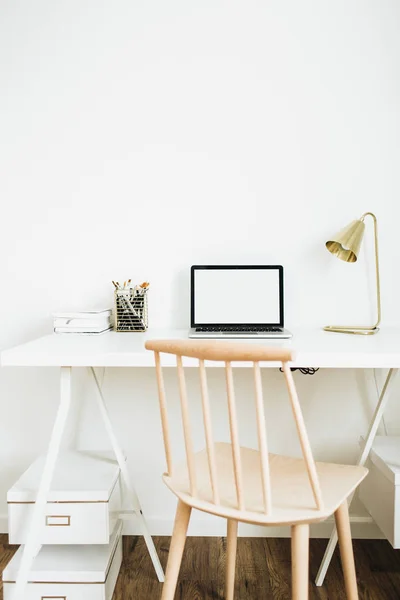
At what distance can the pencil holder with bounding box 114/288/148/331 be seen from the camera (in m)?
2.03

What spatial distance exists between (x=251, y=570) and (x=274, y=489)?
2.58 ft

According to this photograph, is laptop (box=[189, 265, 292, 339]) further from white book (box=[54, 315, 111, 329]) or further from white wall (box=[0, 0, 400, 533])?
white book (box=[54, 315, 111, 329])

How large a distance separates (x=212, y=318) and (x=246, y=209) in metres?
0.48

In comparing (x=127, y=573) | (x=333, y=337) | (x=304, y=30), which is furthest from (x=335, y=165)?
(x=127, y=573)

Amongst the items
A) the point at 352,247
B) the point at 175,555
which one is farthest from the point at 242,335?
the point at 175,555

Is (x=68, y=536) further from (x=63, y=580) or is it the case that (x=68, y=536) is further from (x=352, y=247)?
(x=352, y=247)

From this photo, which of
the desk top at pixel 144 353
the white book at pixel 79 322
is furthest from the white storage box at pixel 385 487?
the white book at pixel 79 322

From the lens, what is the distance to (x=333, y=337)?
1.83 metres

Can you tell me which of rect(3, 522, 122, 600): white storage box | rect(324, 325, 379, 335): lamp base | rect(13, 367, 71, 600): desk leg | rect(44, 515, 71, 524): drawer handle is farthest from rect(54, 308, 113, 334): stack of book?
rect(324, 325, 379, 335): lamp base

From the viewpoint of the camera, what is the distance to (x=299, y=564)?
46.3 inches

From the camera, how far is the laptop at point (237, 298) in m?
2.01

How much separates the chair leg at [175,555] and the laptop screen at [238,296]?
0.82 meters

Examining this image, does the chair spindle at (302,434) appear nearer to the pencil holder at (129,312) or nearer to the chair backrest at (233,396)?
the chair backrest at (233,396)

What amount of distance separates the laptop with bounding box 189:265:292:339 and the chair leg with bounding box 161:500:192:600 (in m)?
0.79
